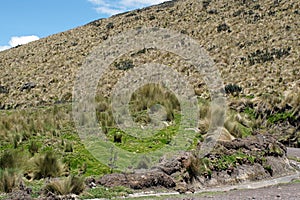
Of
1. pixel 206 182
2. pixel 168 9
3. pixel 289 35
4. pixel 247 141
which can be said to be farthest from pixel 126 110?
pixel 168 9

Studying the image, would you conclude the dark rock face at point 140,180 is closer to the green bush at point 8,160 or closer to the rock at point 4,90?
the green bush at point 8,160

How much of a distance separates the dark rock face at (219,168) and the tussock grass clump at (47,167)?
1.23 meters

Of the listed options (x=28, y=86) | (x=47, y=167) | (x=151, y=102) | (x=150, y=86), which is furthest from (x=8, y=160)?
(x=28, y=86)

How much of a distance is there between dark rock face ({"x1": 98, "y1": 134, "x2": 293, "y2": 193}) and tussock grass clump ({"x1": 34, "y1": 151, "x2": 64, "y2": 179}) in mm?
1226

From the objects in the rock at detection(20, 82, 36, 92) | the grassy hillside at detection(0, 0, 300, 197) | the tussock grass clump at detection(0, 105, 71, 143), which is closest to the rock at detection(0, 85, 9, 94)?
the grassy hillside at detection(0, 0, 300, 197)

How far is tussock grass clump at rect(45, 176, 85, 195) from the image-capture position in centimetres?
880

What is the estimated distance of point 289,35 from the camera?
1441 inches

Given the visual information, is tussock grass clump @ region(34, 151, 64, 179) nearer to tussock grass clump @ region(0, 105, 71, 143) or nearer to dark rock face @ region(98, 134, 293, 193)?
dark rock face @ region(98, 134, 293, 193)

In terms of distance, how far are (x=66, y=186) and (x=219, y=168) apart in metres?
5.02

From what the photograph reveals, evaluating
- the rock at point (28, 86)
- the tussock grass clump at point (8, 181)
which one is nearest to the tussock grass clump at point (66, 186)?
the tussock grass clump at point (8, 181)

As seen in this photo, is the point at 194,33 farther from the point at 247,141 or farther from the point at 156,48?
the point at 247,141

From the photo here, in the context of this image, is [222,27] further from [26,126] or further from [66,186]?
[66,186]

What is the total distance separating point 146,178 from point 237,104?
51.4 ft

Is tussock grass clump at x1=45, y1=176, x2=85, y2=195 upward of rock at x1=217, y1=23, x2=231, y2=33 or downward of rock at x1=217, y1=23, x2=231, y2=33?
downward
